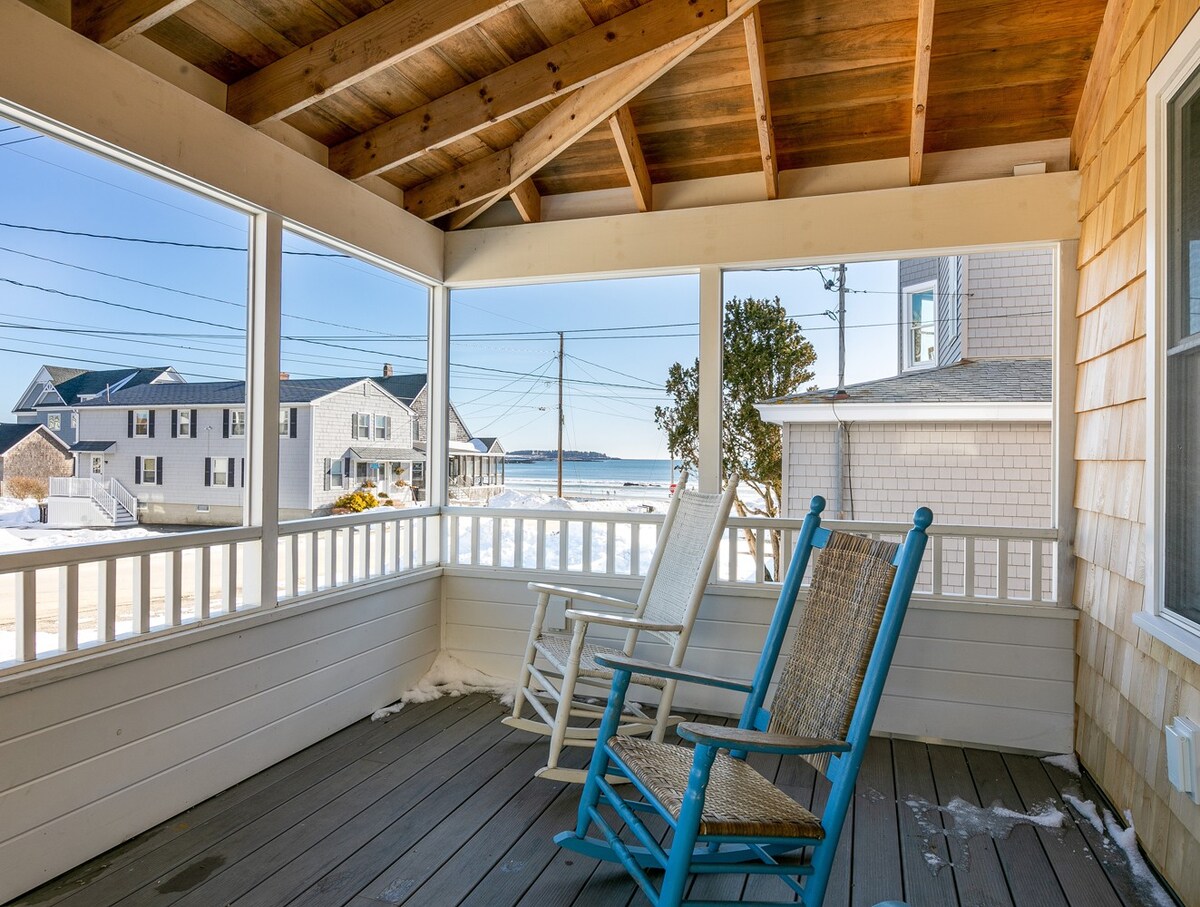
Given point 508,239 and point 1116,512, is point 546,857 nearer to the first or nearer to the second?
point 1116,512

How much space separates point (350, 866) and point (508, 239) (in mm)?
3034

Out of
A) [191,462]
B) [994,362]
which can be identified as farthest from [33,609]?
[994,362]

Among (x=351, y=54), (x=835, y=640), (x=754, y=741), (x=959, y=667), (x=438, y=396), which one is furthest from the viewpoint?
(x=438, y=396)

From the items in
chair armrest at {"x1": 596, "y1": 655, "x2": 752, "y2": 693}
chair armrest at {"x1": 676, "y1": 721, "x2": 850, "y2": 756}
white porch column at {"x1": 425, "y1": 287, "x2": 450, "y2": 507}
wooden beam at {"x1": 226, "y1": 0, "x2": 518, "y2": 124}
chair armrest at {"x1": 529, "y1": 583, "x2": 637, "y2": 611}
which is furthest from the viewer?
white porch column at {"x1": 425, "y1": 287, "x2": 450, "y2": 507}

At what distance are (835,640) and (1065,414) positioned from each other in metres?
2.01

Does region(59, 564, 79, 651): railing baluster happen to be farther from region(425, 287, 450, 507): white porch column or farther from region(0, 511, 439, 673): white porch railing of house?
region(425, 287, 450, 507): white porch column

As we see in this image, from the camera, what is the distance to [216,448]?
2891mm

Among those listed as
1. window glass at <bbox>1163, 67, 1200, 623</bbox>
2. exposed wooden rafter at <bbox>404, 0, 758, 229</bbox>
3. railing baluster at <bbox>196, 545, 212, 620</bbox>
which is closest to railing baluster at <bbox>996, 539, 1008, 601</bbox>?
window glass at <bbox>1163, 67, 1200, 623</bbox>

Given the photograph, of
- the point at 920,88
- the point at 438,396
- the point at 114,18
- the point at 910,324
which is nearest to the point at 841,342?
the point at 910,324

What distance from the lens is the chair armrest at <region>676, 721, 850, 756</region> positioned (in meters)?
1.65

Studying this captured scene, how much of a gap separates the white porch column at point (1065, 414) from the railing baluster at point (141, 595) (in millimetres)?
3557

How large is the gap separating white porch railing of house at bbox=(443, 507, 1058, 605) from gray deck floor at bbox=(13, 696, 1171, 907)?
748 millimetres

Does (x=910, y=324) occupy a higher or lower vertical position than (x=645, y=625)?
higher

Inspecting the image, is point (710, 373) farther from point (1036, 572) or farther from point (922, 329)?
point (1036, 572)
